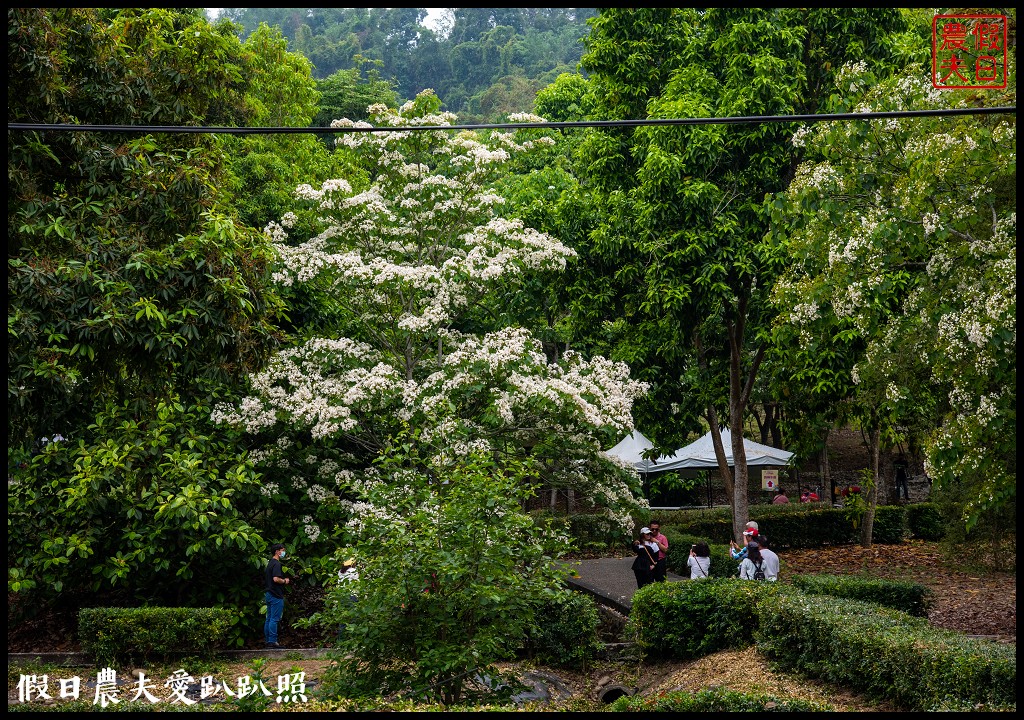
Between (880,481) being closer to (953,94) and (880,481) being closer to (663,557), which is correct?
(663,557)

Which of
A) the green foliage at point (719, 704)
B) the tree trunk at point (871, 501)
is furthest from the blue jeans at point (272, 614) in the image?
the tree trunk at point (871, 501)

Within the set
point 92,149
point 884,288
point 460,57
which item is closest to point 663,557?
point 884,288

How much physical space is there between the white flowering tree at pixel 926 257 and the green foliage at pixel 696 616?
3.09 m

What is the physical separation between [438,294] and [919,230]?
25.1 feet

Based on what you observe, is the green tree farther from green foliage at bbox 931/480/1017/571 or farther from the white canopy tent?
the white canopy tent

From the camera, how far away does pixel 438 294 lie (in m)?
15.6

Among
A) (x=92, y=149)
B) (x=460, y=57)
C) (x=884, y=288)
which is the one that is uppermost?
(x=460, y=57)

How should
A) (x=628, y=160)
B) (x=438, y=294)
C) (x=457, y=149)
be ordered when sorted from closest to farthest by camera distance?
(x=438, y=294) → (x=457, y=149) → (x=628, y=160)

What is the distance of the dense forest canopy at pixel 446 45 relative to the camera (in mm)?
74938

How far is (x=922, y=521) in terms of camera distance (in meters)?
25.4

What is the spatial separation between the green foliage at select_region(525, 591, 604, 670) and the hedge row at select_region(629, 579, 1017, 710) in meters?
0.71

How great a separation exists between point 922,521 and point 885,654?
17.7m

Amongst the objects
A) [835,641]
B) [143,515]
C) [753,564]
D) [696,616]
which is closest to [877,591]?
[753,564]

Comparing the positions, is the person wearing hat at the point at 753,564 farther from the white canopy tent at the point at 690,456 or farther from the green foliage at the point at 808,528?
the white canopy tent at the point at 690,456
